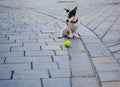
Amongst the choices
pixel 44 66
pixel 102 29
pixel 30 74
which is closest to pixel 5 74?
pixel 30 74

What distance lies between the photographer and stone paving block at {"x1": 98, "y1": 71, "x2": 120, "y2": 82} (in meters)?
4.78

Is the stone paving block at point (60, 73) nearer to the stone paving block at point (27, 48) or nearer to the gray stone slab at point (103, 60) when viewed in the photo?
the gray stone slab at point (103, 60)

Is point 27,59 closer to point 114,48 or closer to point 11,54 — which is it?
point 11,54

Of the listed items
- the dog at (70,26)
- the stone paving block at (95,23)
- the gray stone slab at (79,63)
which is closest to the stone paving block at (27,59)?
the gray stone slab at (79,63)

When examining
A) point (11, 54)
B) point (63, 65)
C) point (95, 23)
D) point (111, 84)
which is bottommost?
point (95, 23)

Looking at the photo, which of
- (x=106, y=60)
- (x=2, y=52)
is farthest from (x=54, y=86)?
(x=2, y=52)

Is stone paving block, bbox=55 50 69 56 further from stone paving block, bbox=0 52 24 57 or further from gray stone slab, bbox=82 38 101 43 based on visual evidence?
gray stone slab, bbox=82 38 101 43

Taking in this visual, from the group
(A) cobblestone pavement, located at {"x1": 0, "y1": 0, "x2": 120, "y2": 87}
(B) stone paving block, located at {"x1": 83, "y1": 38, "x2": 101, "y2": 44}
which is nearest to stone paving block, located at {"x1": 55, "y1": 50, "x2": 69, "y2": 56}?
(A) cobblestone pavement, located at {"x1": 0, "y1": 0, "x2": 120, "y2": 87}

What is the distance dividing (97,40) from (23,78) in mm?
2944

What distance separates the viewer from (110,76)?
16.1 ft

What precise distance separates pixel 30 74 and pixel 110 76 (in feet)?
4.13

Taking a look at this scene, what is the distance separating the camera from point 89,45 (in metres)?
6.88

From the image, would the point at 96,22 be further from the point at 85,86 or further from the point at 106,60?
the point at 85,86

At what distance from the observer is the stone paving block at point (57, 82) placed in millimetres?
4543
